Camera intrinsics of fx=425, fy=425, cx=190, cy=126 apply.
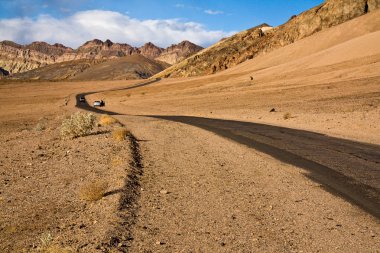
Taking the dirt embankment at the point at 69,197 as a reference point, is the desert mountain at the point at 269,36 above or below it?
above

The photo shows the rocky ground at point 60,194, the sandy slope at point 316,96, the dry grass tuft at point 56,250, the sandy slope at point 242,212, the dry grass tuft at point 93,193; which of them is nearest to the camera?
the dry grass tuft at point 56,250

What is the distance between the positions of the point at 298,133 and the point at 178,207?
14.3 meters

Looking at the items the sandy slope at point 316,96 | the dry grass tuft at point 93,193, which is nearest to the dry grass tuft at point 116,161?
the dry grass tuft at point 93,193

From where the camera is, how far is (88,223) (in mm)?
7773

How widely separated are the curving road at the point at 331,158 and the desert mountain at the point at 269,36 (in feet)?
282

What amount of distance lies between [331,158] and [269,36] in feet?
357

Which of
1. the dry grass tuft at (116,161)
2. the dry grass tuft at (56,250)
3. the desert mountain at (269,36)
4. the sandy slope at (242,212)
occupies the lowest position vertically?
the sandy slope at (242,212)

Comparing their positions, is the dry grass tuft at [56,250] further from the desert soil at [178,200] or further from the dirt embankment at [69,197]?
the desert soil at [178,200]

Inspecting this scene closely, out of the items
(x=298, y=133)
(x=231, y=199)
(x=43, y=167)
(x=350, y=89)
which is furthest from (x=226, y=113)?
(x=231, y=199)

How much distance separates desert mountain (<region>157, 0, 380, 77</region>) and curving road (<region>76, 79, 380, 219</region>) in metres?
85.8

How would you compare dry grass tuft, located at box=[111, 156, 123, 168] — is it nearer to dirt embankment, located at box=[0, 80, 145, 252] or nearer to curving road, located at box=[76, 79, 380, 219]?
dirt embankment, located at box=[0, 80, 145, 252]

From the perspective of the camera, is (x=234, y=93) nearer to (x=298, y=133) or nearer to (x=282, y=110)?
(x=282, y=110)

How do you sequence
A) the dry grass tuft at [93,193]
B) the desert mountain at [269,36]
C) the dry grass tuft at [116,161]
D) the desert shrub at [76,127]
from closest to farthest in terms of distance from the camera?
the dry grass tuft at [93,193]
the dry grass tuft at [116,161]
the desert shrub at [76,127]
the desert mountain at [269,36]

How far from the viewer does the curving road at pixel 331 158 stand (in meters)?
9.78
